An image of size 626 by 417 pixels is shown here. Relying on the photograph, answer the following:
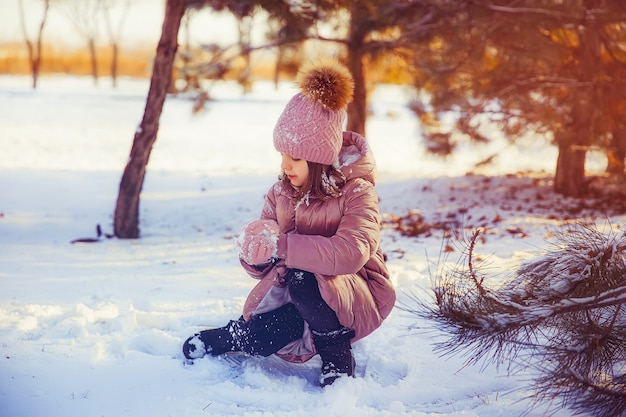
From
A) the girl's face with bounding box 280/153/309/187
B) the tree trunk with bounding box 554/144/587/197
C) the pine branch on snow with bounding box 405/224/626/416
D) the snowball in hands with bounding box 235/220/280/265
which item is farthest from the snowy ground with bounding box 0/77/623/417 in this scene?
the girl's face with bounding box 280/153/309/187

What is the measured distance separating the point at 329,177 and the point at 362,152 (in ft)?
0.77

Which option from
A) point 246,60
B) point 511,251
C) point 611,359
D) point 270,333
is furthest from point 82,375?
point 246,60

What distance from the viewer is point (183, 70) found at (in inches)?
302

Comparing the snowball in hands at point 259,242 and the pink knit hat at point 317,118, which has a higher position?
the pink knit hat at point 317,118

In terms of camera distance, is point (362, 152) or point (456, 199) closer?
point (362, 152)

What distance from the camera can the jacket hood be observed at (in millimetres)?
2629

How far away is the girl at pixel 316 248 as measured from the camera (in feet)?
7.88

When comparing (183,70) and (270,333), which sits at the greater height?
(183,70)

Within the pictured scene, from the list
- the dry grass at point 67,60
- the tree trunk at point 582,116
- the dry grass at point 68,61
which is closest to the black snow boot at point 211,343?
the tree trunk at point 582,116

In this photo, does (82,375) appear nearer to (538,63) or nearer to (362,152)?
(362,152)

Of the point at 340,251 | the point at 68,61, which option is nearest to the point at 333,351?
the point at 340,251

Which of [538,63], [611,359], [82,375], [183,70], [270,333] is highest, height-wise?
[538,63]

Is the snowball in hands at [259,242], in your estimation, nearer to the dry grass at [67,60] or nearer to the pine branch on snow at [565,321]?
the pine branch on snow at [565,321]

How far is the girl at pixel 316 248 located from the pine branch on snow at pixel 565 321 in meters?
0.51
